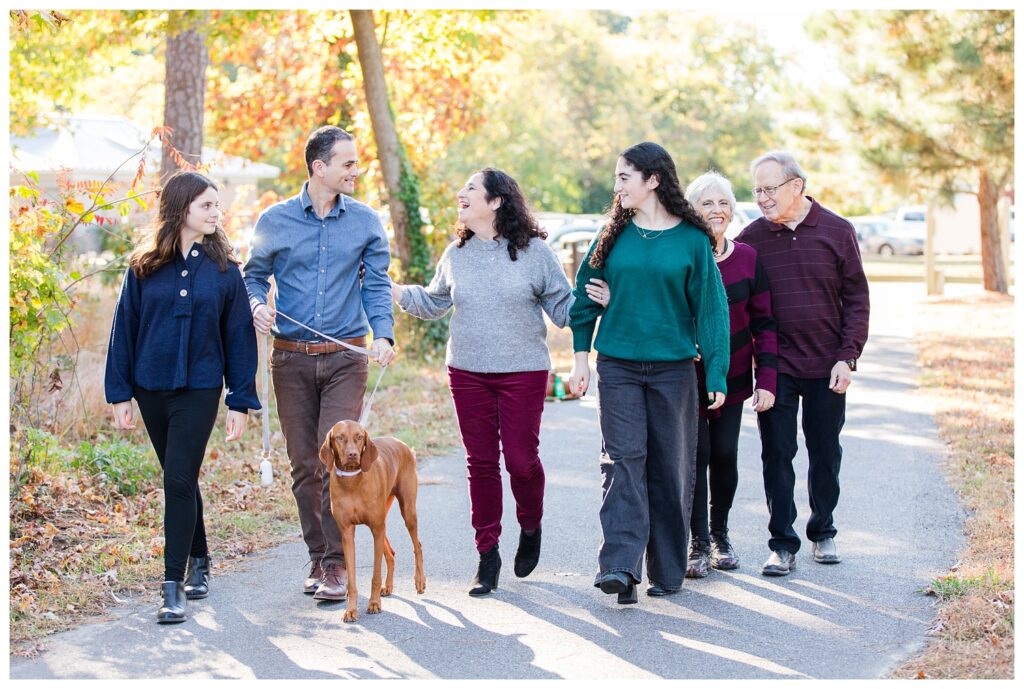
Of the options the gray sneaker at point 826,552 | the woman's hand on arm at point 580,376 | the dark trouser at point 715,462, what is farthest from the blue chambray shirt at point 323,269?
the gray sneaker at point 826,552

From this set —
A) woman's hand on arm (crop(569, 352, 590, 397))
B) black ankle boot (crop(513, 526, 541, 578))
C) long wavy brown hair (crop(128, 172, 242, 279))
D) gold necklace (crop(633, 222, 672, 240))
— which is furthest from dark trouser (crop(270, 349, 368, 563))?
gold necklace (crop(633, 222, 672, 240))

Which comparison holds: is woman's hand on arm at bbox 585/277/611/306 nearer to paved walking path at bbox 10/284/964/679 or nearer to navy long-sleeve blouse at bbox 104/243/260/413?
paved walking path at bbox 10/284/964/679

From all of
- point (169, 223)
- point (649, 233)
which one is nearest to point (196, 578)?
point (169, 223)

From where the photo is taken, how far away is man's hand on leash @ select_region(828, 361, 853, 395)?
6695mm

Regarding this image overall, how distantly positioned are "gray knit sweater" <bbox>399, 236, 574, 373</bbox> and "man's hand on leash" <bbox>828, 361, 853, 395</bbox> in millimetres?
1522

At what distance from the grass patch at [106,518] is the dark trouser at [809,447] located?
2.65m

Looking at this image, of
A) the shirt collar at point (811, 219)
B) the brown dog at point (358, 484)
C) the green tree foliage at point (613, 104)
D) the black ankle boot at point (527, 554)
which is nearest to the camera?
the brown dog at point (358, 484)

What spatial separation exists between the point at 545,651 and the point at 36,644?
2290 mm

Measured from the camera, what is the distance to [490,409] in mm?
6414

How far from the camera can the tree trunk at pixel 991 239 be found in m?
24.7

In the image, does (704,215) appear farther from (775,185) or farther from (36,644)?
(36,644)

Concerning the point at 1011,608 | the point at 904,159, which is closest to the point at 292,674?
the point at 1011,608

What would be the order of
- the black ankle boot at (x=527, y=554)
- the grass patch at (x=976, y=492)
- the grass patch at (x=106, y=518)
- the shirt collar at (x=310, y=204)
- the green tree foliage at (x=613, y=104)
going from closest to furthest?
1. the grass patch at (x=976, y=492)
2. the grass patch at (x=106, y=518)
3. the shirt collar at (x=310, y=204)
4. the black ankle boot at (x=527, y=554)
5. the green tree foliage at (x=613, y=104)

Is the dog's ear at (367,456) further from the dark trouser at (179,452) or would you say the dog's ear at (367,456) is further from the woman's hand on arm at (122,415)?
the woman's hand on arm at (122,415)
